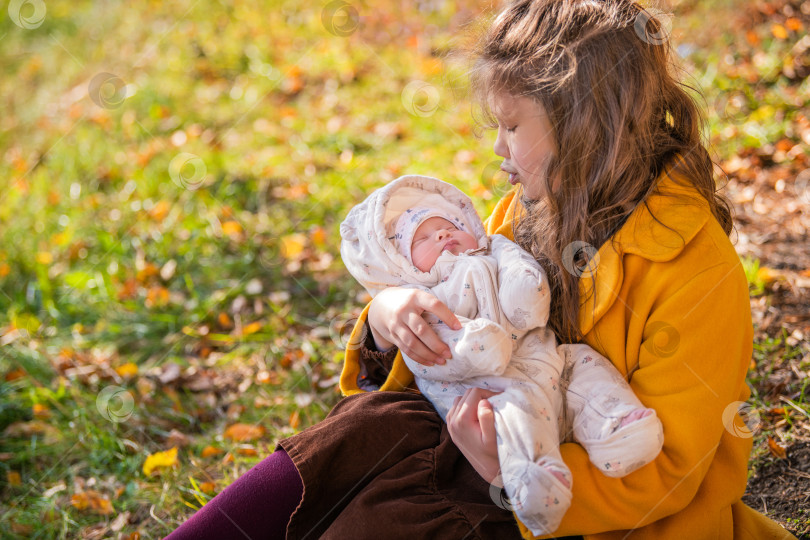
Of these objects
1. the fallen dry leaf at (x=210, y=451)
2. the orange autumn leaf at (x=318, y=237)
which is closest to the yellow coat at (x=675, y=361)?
the fallen dry leaf at (x=210, y=451)

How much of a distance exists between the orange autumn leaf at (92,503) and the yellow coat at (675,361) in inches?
66.7

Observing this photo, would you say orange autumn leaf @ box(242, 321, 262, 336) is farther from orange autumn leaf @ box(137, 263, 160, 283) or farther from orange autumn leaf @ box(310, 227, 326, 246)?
orange autumn leaf @ box(137, 263, 160, 283)

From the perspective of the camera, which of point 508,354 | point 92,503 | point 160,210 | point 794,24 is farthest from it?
point 794,24

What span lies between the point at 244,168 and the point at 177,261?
0.86m

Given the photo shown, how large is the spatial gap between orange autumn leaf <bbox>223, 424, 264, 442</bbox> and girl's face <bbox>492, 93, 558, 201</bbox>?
5.09 feet

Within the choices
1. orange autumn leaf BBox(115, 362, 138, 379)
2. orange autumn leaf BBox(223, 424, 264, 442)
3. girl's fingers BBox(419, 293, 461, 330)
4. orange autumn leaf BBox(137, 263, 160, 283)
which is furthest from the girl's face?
orange autumn leaf BBox(137, 263, 160, 283)

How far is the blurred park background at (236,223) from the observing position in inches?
100

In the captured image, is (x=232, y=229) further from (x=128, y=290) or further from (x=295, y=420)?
(x=295, y=420)

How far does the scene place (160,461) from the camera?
2543 millimetres

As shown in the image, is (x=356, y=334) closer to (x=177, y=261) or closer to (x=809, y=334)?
(x=809, y=334)

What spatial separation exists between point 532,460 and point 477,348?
26 centimetres

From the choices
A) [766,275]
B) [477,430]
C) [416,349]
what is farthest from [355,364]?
[766,275]

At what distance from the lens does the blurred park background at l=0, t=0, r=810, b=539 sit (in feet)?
8.36

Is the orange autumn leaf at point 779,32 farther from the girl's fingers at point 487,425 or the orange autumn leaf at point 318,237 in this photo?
the girl's fingers at point 487,425
